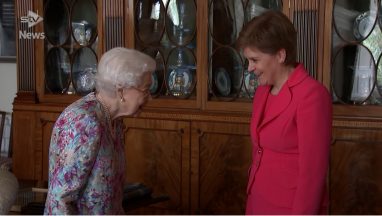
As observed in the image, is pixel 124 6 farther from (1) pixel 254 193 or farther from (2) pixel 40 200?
(1) pixel 254 193

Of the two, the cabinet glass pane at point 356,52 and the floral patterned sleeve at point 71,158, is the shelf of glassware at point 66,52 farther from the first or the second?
the floral patterned sleeve at point 71,158

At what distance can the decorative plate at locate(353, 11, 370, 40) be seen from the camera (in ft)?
9.14

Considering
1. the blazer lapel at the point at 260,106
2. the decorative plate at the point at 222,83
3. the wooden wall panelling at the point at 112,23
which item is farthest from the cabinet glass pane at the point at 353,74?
the wooden wall panelling at the point at 112,23

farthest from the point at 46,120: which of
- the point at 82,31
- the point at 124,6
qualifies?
the point at 124,6

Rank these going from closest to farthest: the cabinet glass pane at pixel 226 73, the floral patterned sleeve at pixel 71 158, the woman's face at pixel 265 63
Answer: the floral patterned sleeve at pixel 71 158 → the woman's face at pixel 265 63 → the cabinet glass pane at pixel 226 73

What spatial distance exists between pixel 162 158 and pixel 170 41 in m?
0.69

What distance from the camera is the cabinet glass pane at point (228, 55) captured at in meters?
3.08

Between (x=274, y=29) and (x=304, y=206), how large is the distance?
1.89 ft

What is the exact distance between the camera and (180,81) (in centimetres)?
321

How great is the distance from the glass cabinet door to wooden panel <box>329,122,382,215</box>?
5.17 ft

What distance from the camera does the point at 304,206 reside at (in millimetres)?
1736

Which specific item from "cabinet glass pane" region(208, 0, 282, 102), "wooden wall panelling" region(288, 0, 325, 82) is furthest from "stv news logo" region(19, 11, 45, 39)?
"wooden wall panelling" region(288, 0, 325, 82)

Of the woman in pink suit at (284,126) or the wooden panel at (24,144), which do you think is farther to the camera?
the wooden panel at (24,144)

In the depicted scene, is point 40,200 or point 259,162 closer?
point 259,162
